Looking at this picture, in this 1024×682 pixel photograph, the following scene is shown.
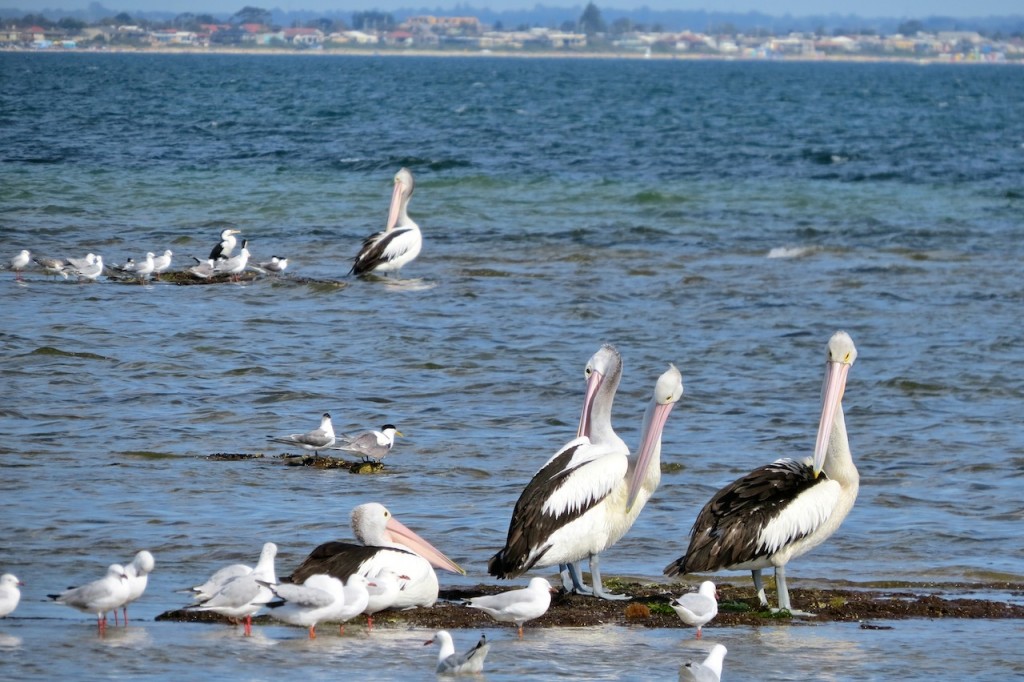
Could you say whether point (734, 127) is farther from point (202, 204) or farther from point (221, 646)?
point (221, 646)

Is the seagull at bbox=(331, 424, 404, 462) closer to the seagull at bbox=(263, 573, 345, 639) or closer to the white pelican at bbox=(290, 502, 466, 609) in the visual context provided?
the white pelican at bbox=(290, 502, 466, 609)

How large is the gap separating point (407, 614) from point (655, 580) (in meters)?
1.37

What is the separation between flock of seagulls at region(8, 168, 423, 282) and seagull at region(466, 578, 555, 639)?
11551 millimetres

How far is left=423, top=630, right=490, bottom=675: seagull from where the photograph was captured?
5.34 metres

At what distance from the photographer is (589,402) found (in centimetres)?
811

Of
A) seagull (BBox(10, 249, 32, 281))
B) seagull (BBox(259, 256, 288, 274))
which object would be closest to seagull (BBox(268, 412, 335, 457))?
seagull (BBox(259, 256, 288, 274))

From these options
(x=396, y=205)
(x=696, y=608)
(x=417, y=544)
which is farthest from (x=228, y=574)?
(x=396, y=205)

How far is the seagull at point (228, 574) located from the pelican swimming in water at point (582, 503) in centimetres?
99

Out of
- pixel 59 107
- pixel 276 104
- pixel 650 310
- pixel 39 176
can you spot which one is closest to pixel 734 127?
pixel 276 104

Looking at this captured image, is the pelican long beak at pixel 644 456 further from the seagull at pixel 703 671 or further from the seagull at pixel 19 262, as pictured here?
the seagull at pixel 19 262

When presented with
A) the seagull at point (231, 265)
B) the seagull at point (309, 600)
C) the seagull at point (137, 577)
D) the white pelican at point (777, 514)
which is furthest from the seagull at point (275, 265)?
the seagull at point (309, 600)

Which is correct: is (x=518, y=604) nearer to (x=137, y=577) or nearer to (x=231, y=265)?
(x=137, y=577)

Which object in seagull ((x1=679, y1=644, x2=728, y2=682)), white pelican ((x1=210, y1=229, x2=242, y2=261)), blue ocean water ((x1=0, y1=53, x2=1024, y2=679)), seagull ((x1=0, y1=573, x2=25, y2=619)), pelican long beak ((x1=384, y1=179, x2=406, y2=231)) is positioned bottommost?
blue ocean water ((x1=0, y1=53, x2=1024, y2=679))

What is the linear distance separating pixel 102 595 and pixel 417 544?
153 cm
